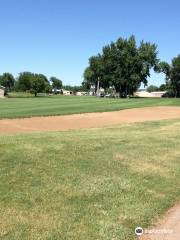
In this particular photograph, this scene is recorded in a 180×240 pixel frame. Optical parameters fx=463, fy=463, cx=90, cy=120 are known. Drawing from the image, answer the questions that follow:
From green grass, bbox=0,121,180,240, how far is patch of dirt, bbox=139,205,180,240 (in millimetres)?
153

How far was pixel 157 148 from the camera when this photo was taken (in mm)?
12242

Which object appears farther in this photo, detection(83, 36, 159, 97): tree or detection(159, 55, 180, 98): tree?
detection(159, 55, 180, 98): tree

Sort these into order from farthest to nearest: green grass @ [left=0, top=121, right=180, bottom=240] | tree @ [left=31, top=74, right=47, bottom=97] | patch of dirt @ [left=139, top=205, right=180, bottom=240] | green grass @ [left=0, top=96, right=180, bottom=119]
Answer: tree @ [left=31, top=74, right=47, bottom=97]
green grass @ [left=0, top=96, right=180, bottom=119]
green grass @ [left=0, top=121, right=180, bottom=240]
patch of dirt @ [left=139, top=205, right=180, bottom=240]

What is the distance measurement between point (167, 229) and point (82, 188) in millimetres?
1997

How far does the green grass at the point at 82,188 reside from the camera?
6.29 m

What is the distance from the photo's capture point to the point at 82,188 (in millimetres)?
7992

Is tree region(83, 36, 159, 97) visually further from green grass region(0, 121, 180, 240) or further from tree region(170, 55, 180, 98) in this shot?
green grass region(0, 121, 180, 240)

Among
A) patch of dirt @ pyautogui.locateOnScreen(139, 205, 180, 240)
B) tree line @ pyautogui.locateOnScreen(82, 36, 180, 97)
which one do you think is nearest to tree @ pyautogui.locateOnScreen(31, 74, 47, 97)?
tree line @ pyautogui.locateOnScreen(82, 36, 180, 97)

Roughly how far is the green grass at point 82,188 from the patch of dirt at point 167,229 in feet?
0.50

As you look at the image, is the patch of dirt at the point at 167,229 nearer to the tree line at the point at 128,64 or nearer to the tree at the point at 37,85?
the tree line at the point at 128,64

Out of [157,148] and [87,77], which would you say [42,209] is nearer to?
[157,148]

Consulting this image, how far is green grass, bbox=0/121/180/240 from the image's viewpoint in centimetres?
629

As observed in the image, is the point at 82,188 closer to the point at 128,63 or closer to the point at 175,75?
the point at 128,63

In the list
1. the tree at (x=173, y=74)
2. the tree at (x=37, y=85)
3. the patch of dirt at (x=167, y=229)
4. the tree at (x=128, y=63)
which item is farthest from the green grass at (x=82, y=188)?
the tree at (x=37, y=85)
